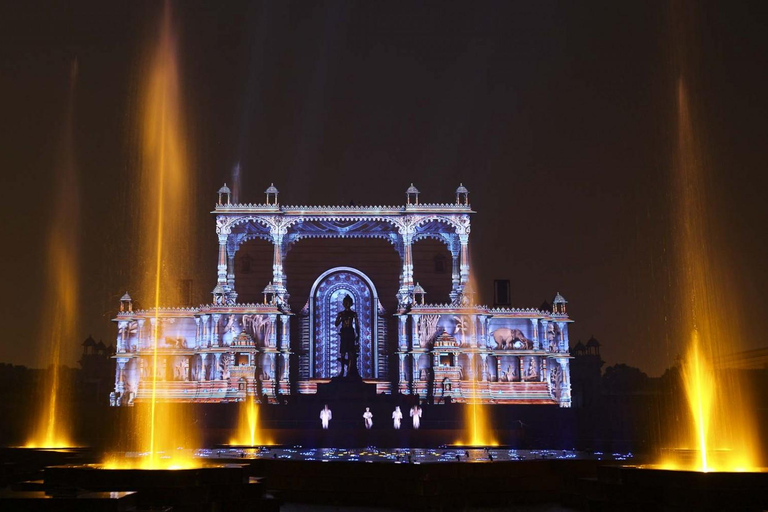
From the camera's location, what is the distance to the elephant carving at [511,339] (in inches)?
2164

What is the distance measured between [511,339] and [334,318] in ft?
37.6

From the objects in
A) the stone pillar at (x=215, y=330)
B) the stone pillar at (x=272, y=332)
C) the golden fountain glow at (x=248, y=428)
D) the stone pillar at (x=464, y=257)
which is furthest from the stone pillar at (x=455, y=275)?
the golden fountain glow at (x=248, y=428)

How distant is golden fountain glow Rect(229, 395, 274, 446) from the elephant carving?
63.6 ft

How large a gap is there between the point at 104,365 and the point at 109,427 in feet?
91.6

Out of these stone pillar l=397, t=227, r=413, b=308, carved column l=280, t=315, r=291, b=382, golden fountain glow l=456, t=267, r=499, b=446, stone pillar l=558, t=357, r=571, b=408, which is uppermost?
stone pillar l=397, t=227, r=413, b=308

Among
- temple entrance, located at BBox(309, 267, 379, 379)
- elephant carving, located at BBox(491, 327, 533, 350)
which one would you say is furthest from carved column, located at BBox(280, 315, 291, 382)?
elephant carving, located at BBox(491, 327, 533, 350)

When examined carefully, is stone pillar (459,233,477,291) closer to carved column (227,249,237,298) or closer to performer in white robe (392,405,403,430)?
carved column (227,249,237,298)

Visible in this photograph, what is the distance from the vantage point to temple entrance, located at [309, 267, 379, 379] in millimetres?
55469

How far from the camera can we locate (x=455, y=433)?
38.0 meters

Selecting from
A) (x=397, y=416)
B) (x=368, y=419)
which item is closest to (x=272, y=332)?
(x=368, y=419)

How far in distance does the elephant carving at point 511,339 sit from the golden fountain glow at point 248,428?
19391 millimetres

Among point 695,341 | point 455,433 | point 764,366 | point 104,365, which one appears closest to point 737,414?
point 455,433

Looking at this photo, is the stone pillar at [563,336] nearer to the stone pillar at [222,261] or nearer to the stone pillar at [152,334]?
the stone pillar at [222,261]

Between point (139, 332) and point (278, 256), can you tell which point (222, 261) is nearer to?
point (278, 256)
